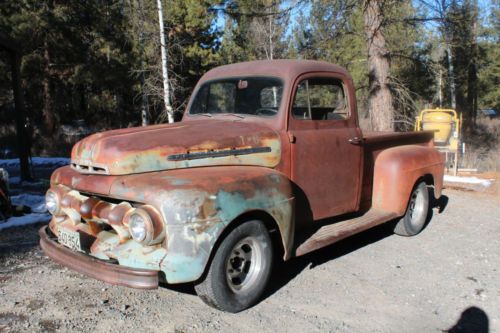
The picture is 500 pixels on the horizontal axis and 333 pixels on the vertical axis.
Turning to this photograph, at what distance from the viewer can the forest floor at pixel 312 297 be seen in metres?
3.55

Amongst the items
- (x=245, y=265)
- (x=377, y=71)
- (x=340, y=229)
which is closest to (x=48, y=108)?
(x=377, y=71)

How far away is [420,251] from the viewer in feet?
17.9

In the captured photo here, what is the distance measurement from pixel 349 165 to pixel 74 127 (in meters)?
22.7

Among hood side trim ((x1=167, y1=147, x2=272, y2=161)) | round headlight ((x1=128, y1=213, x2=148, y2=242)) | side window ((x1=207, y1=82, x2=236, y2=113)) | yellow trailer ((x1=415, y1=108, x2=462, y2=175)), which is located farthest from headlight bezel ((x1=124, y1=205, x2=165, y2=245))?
yellow trailer ((x1=415, y1=108, x2=462, y2=175))

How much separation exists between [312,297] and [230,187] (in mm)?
1396

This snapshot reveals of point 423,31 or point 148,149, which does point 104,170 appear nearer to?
point 148,149

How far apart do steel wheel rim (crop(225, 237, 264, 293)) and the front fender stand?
0.31 metres

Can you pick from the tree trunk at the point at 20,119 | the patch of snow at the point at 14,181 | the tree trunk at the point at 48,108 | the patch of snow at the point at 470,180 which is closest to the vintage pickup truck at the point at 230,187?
the patch of snow at the point at 470,180

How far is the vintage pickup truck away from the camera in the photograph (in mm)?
3213

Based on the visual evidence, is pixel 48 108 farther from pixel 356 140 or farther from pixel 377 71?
pixel 356 140

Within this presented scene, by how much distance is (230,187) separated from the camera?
3.46 metres

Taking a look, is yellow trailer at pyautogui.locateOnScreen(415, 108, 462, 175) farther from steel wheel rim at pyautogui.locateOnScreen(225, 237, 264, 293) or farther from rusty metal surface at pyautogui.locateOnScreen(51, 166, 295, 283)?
steel wheel rim at pyautogui.locateOnScreen(225, 237, 264, 293)

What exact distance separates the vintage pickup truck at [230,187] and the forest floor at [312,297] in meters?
0.36

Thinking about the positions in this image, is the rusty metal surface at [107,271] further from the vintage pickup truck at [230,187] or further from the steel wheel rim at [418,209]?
the steel wheel rim at [418,209]
